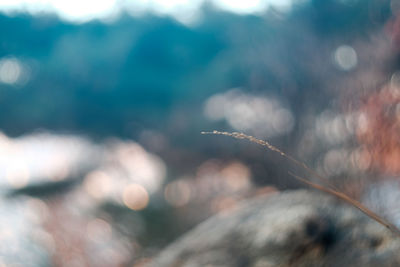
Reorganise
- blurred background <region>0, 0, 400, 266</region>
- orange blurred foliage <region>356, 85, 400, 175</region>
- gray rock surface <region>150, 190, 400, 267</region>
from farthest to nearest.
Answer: blurred background <region>0, 0, 400, 266</region>, orange blurred foliage <region>356, 85, 400, 175</region>, gray rock surface <region>150, 190, 400, 267</region>

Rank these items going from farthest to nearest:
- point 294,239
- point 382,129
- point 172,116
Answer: point 172,116
point 382,129
point 294,239

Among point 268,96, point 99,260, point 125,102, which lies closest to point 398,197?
point 99,260

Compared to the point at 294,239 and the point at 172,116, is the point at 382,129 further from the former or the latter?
the point at 172,116

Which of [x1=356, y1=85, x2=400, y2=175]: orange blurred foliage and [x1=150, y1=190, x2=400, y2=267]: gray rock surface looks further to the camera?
[x1=356, y1=85, x2=400, y2=175]: orange blurred foliage

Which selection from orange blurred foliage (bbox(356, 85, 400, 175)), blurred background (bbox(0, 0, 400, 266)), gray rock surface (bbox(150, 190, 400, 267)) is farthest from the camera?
blurred background (bbox(0, 0, 400, 266))

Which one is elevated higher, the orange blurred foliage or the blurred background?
the blurred background

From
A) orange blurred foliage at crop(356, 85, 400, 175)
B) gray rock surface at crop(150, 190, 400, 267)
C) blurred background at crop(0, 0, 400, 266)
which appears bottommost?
Answer: gray rock surface at crop(150, 190, 400, 267)

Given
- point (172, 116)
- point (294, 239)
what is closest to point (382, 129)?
point (294, 239)
